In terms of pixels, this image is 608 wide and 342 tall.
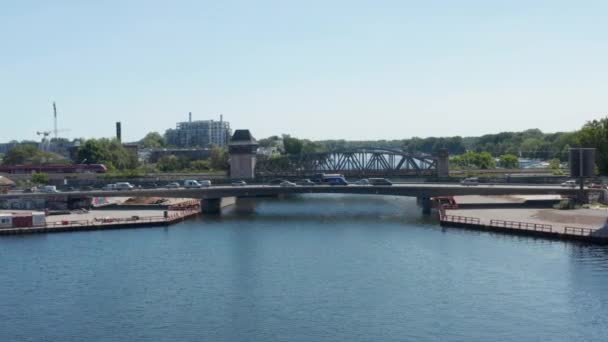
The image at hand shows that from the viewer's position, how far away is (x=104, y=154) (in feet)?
483

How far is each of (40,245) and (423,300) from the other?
1279 inches

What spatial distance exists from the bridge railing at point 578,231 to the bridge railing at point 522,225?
144 cm

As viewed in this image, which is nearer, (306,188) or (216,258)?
(216,258)

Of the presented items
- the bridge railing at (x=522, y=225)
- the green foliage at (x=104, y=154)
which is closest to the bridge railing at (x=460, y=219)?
the bridge railing at (x=522, y=225)

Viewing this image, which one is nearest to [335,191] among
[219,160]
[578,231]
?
[578,231]

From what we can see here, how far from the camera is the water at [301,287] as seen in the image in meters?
35.5

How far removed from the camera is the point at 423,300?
40.2 metres

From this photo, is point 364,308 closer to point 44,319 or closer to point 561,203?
point 44,319

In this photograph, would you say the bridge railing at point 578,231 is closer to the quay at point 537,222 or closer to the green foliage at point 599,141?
the quay at point 537,222

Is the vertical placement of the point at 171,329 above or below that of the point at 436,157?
below

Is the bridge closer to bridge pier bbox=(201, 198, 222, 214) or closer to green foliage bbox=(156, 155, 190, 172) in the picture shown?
bridge pier bbox=(201, 198, 222, 214)

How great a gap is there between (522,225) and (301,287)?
27055 millimetres

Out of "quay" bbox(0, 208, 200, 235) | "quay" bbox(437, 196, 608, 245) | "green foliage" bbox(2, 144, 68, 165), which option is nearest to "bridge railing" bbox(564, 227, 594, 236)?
"quay" bbox(437, 196, 608, 245)

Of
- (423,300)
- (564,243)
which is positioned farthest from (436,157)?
(423,300)
